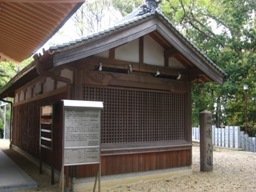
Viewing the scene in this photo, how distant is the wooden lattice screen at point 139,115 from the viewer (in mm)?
7992

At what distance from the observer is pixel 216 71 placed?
9180mm

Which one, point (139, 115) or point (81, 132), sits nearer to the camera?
point (81, 132)

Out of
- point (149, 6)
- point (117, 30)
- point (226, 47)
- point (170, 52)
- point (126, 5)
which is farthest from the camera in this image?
point (126, 5)

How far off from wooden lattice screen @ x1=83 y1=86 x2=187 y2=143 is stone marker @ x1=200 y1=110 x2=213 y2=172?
0.80 metres

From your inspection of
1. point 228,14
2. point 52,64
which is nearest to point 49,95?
point 52,64

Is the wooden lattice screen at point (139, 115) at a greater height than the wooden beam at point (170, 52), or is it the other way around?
the wooden beam at point (170, 52)

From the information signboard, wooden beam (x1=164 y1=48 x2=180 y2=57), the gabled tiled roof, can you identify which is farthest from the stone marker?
the information signboard

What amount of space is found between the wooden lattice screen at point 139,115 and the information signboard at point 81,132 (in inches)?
43.3

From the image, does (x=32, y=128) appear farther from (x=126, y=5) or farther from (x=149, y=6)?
(x=126, y=5)

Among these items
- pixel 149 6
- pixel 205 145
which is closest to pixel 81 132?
pixel 149 6

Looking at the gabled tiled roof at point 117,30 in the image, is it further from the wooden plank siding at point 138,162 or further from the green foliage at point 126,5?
the green foliage at point 126,5

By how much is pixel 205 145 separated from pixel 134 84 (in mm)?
3408

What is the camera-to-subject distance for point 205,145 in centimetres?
983

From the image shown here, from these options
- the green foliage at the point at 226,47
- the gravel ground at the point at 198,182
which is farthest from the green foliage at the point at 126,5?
the gravel ground at the point at 198,182
